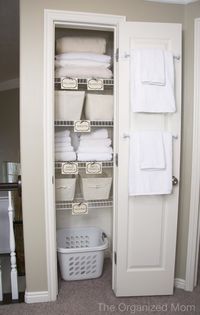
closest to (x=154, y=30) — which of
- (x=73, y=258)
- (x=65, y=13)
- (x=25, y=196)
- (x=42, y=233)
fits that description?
(x=65, y=13)

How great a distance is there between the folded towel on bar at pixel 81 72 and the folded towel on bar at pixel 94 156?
63cm

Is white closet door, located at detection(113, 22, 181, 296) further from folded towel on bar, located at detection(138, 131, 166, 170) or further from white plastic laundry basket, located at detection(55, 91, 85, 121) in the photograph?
white plastic laundry basket, located at detection(55, 91, 85, 121)

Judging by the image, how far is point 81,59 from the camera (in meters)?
1.91

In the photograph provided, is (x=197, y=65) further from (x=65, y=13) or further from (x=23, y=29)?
(x=23, y=29)

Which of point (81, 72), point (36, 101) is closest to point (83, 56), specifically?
point (81, 72)

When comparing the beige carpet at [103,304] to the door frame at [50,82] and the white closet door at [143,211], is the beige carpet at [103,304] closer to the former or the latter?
the white closet door at [143,211]

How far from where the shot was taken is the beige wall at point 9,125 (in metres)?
5.03

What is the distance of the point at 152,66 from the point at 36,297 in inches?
76.7

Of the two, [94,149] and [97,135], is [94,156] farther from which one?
[97,135]

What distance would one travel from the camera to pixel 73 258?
2.03 meters

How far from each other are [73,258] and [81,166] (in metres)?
0.80

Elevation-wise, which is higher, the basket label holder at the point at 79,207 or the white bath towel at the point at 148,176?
the white bath towel at the point at 148,176

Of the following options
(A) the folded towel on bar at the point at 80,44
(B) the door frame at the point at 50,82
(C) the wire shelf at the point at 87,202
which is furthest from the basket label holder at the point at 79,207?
(A) the folded towel on bar at the point at 80,44

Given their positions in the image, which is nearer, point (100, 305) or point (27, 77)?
point (27, 77)
